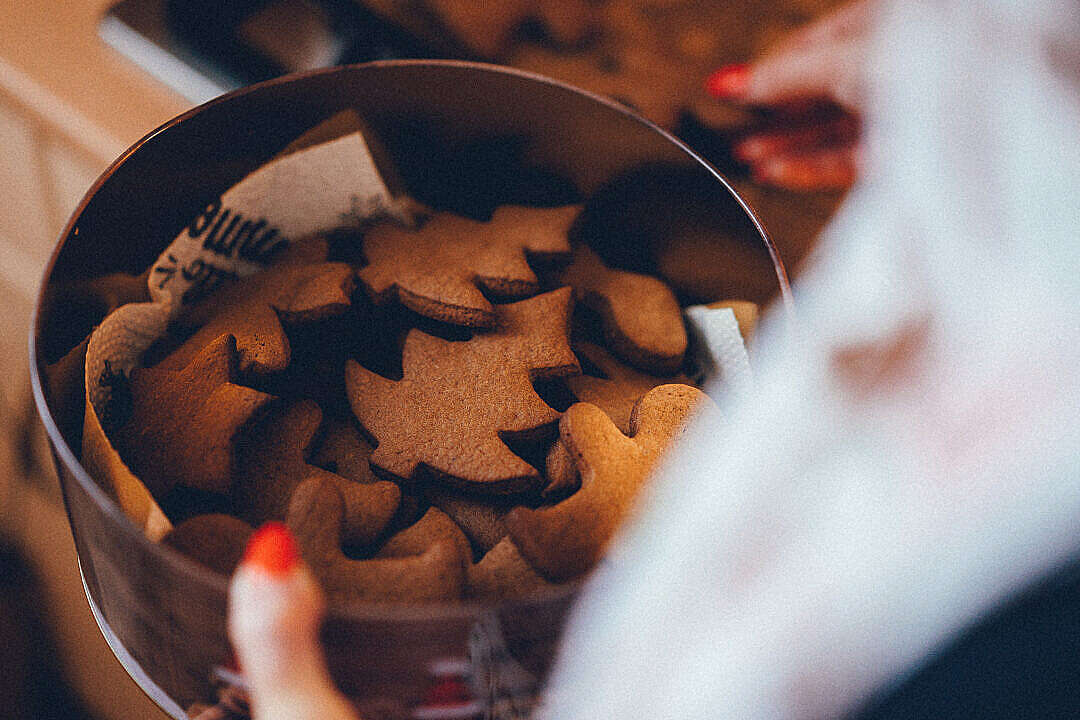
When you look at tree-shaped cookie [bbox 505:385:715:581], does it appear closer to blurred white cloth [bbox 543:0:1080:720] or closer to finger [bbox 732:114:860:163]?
blurred white cloth [bbox 543:0:1080:720]

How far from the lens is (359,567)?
35 cm

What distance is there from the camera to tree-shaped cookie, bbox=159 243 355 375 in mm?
433

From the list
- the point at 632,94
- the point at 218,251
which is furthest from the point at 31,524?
the point at 632,94

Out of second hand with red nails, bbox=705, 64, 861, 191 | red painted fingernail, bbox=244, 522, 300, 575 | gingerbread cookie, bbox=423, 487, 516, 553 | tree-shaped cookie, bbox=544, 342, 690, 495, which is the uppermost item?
second hand with red nails, bbox=705, 64, 861, 191

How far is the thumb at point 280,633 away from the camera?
0.84 ft

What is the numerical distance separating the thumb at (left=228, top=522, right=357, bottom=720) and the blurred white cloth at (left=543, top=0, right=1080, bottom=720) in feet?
0.29

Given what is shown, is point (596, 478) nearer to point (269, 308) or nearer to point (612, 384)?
point (612, 384)

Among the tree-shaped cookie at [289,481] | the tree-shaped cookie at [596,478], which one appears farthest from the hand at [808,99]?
the tree-shaped cookie at [289,481]

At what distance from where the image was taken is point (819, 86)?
633 millimetres

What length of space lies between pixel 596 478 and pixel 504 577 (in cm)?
6

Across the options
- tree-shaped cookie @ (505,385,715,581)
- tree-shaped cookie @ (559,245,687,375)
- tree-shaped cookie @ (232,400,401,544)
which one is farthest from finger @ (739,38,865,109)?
tree-shaped cookie @ (232,400,401,544)

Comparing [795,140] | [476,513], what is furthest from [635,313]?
[795,140]

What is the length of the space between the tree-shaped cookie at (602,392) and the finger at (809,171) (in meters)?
0.22

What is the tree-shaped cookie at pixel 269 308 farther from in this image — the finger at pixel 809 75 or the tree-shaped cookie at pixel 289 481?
the finger at pixel 809 75
